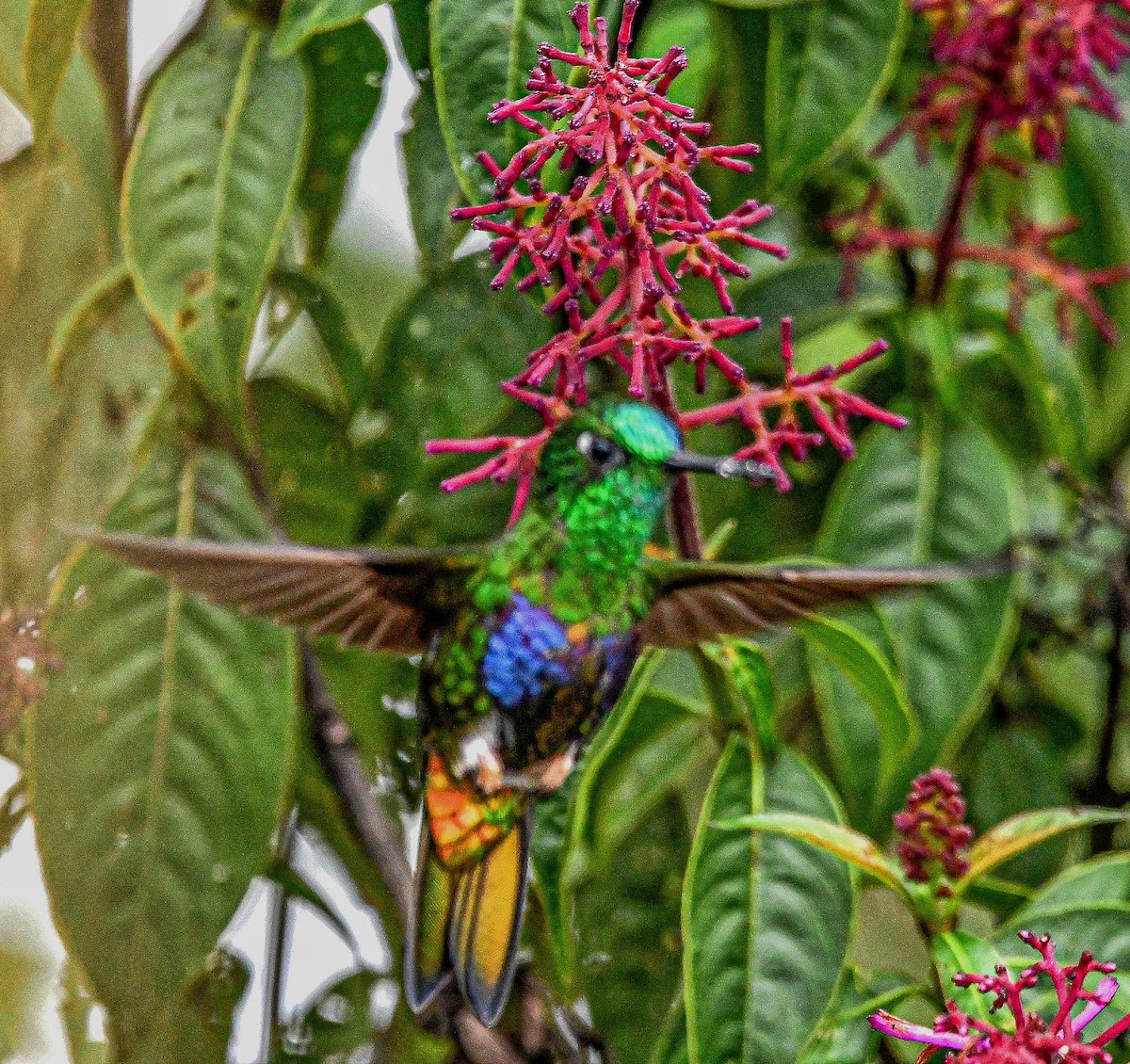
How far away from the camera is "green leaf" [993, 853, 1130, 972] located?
120 centimetres

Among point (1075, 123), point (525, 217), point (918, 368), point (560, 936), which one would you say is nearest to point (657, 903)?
point (560, 936)

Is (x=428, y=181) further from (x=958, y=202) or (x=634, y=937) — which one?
(x=634, y=937)

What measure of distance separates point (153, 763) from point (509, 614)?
0.39m

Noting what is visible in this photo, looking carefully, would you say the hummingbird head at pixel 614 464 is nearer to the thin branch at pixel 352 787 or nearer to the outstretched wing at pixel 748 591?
the outstretched wing at pixel 748 591

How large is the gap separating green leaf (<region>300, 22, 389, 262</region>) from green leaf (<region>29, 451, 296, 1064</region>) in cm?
33

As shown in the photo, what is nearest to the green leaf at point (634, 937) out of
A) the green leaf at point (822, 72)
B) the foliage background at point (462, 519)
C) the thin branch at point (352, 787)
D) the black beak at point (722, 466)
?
the foliage background at point (462, 519)

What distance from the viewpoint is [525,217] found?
111 cm

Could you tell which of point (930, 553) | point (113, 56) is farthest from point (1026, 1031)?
point (113, 56)

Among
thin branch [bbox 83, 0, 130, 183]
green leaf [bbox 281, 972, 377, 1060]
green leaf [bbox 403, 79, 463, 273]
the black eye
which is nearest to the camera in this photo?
the black eye

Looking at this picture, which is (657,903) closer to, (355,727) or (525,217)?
(355,727)

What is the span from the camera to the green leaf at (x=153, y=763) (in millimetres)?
1395

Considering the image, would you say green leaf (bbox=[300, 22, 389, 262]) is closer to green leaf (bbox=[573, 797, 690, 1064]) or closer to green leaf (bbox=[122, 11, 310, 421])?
green leaf (bbox=[122, 11, 310, 421])

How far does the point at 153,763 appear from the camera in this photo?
1453 mm

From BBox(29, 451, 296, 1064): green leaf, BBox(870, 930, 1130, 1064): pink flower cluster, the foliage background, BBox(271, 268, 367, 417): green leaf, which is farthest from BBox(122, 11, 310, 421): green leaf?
BBox(870, 930, 1130, 1064): pink flower cluster
